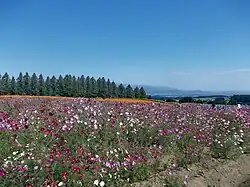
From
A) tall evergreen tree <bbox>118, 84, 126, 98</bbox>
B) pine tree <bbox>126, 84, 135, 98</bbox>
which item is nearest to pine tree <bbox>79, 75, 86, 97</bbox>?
tall evergreen tree <bbox>118, 84, 126, 98</bbox>

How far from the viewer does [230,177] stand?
805cm

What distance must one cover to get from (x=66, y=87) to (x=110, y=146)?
5451 cm

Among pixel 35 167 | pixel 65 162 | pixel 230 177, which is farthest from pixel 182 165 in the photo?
pixel 35 167

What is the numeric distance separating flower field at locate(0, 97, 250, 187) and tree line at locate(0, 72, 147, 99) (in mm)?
48204

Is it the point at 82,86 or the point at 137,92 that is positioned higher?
the point at 82,86

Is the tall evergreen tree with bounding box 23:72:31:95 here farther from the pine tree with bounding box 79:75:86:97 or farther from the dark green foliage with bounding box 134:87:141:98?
the dark green foliage with bounding box 134:87:141:98

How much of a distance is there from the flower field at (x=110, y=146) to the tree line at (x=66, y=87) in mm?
48204

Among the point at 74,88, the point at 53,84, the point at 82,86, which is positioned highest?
the point at 53,84

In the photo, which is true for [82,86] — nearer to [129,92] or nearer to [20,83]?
[129,92]

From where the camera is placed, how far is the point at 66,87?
2392 inches

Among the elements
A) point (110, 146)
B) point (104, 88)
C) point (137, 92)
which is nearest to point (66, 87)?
point (104, 88)

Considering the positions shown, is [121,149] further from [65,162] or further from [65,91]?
[65,91]

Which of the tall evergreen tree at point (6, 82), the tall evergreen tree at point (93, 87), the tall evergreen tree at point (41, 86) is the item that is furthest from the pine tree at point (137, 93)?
the tall evergreen tree at point (6, 82)

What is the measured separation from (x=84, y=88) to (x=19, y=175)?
57524mm
